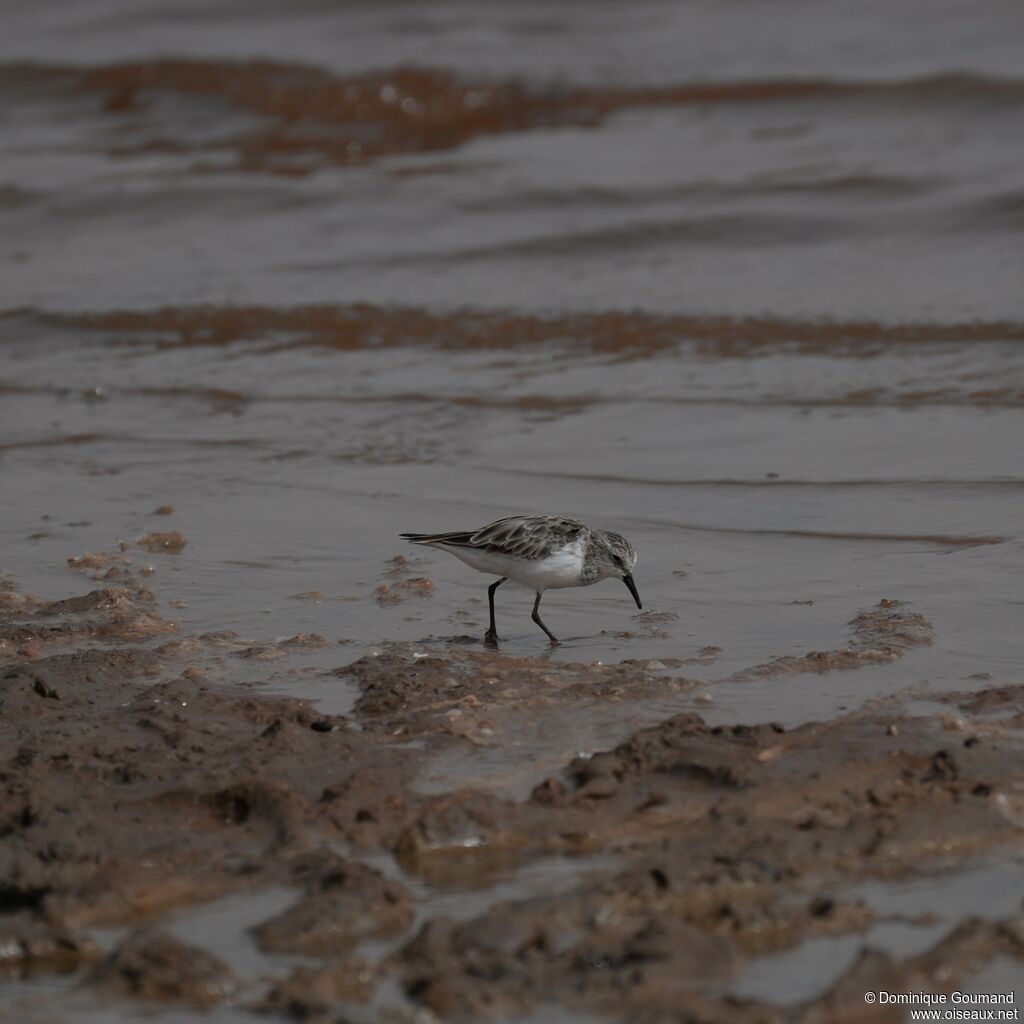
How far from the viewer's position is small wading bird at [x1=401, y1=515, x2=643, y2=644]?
6430 millimetres

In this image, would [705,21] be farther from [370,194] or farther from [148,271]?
[148,271]

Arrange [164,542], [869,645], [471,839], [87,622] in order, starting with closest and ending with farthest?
[471,839] → [869,645] → [87,622] → [164,542]

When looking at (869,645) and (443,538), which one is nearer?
(869,645)

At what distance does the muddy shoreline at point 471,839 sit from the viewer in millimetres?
3668

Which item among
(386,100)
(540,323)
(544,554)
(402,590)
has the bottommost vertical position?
(402,590)

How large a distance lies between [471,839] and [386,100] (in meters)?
18.4

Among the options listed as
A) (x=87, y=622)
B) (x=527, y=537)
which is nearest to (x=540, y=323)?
(x=527, y=537)

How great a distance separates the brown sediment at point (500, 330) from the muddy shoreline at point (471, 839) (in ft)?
20.5

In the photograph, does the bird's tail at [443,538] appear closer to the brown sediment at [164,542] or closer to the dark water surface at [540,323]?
the dark water surface at [540,323]

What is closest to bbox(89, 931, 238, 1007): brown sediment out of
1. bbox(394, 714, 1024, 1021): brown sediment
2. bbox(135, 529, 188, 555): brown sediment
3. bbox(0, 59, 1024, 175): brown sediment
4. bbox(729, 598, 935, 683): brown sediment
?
bbox(394, 714, 1024, 1021): brown sediment

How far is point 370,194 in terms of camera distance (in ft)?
57.8

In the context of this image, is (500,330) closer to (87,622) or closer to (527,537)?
(527,537)

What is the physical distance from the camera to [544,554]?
21.1ft

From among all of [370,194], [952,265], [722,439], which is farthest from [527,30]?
[722,439]
